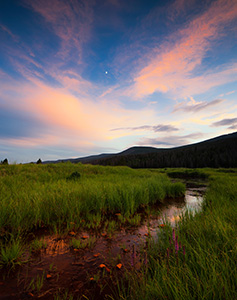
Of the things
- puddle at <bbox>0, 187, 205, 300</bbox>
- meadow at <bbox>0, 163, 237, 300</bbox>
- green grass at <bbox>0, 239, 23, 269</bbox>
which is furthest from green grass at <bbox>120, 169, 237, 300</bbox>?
green grass at <bbox>0, 239, 23, 269</bbox>

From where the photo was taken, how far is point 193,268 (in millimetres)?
2273

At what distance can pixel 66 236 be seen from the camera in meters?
4.54

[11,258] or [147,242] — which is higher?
[11,258]

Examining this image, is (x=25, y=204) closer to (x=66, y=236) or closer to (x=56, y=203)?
(x=56, y=203)

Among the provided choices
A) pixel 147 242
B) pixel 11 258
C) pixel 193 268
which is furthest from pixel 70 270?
pixel 193 268

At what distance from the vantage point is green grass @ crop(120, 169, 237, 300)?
1.75 m

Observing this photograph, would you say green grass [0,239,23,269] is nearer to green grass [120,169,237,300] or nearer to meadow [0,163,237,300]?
meadow [0,163,237,300]

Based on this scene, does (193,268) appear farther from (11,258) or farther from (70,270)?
(11,258)

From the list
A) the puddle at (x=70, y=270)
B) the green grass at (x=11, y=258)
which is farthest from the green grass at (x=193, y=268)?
the green grass at (x=11, y=258)

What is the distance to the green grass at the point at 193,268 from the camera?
5.75 ft

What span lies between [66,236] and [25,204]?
76.9 inches

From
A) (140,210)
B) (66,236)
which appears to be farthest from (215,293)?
(140,210)

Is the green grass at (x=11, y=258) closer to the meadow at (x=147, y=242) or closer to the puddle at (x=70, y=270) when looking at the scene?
the meadow at (x=147, y=242)

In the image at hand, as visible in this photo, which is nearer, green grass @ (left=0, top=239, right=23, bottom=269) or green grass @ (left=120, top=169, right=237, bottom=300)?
green grass @ (left=120, top=169, right=237, bottom=300)
